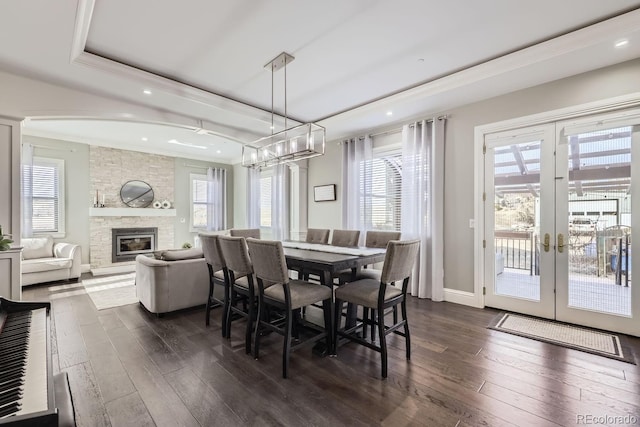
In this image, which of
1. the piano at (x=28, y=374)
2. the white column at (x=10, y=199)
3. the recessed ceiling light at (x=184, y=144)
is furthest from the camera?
the recessed ceiling light at (x=184, y=144)

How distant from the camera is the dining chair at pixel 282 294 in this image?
7.40 feet

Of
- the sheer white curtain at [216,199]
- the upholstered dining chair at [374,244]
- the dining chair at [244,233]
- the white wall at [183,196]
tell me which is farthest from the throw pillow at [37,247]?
the upholstered dining chair at [374,244]

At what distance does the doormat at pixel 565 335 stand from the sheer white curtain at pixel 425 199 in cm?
97

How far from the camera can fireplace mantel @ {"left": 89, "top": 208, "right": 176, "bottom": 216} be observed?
622 centimetres

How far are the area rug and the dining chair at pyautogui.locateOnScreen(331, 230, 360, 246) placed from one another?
3.00m

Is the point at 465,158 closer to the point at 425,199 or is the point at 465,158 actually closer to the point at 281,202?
the point at 425,199

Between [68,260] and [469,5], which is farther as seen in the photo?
[68,260]

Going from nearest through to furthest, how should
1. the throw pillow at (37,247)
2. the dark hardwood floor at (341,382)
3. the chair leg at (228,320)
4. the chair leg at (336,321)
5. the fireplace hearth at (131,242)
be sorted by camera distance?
the dark hardwood floor at (341,382), the chair leg at (336,321), the chair leg at (228,320), the throw pillow at (37,247), the fireplace hearth at (131,242)

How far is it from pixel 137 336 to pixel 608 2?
16.8 feet

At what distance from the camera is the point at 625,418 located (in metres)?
1.75

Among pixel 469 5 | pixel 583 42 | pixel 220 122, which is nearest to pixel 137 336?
pixel 220 122

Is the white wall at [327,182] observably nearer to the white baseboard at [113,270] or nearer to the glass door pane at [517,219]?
the glass door pane at [517,219]

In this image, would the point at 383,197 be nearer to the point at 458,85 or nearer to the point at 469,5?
the point at 458,85

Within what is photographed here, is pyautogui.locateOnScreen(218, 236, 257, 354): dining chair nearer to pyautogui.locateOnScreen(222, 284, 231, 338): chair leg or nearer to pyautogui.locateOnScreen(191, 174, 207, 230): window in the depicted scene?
pyautogui.locateOnScreen(222, 284, 231, 338): chair leg
